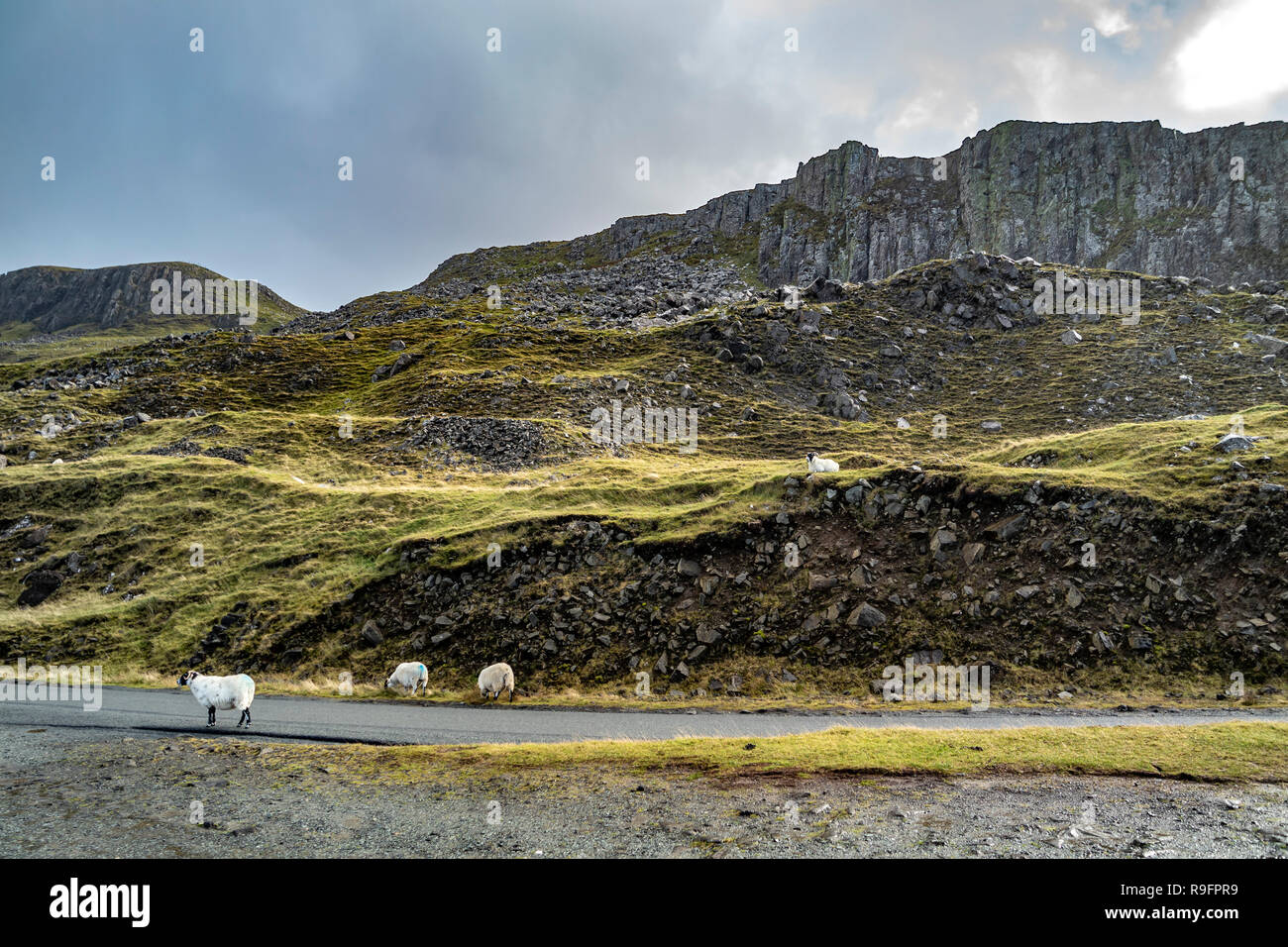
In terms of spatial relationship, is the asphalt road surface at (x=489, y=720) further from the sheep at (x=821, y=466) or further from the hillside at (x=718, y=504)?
the sheep at (x=821, y=466)

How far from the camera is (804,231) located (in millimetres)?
194250

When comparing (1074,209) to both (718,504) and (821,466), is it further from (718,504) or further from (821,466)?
(718,504)

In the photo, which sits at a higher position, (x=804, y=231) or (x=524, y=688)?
(x=804, y=231)

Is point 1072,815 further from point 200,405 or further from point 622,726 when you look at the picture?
point 200,405

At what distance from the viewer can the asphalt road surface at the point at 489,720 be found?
1872 cm

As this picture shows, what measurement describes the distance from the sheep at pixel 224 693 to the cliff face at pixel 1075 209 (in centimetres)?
17402

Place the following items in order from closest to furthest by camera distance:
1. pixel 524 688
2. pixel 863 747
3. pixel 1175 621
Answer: pixel 863 747 → pixel 1175 621 → pixel 524 688

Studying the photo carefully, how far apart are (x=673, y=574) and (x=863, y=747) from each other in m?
14.8

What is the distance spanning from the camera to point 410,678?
84.8 ft

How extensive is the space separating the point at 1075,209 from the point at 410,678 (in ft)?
706

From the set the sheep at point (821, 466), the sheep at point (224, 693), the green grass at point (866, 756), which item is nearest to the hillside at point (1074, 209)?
the sheep at point (821, 466)

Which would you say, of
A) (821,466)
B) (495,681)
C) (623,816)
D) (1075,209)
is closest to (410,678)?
(495,681)
